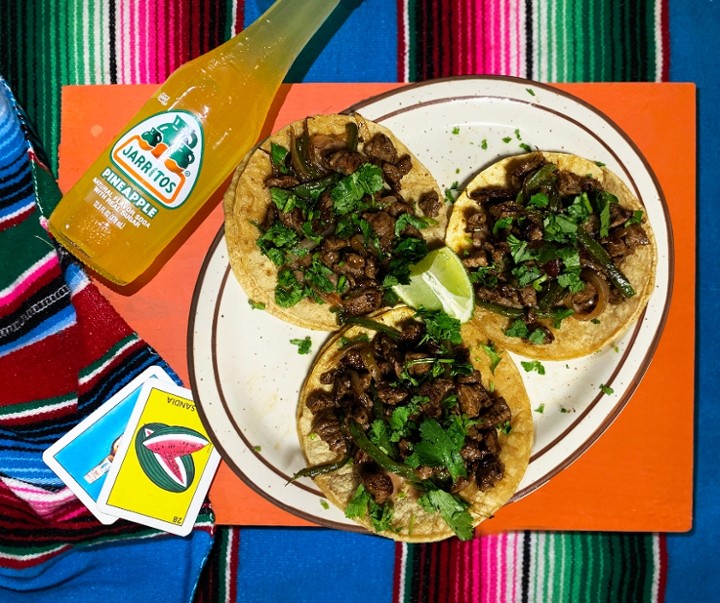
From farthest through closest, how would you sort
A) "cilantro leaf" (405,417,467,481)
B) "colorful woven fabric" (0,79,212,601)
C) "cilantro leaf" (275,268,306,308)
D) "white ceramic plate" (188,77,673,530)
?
"colorful woven fabric" (0,79,212,601) → "white ceramic plate" (188,77,673,530) → "cilantro leaf" (275,268,306,308) → "cilantro leaf" (405,417,467,481)

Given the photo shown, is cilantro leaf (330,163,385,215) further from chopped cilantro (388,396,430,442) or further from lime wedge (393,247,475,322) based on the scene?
chopped cilantro (388,396,430,442)

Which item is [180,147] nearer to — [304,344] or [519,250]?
[304,344]

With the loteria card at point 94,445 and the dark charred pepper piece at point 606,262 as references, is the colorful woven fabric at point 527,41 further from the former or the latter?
the loteria card at point 94,445

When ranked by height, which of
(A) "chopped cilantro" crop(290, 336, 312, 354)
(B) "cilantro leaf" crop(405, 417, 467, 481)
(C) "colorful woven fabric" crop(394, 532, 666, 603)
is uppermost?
(A) "chopped cilantro" crop(290, 336, 312, 354)

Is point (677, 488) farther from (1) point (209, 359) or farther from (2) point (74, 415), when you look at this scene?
(2) point (74, 415)

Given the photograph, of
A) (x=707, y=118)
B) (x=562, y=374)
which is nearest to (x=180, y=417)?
(x=562, y=374)

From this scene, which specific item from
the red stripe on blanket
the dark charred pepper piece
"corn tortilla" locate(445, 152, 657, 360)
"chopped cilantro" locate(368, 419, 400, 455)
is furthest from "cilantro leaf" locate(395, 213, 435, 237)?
the red stripe on blanket
